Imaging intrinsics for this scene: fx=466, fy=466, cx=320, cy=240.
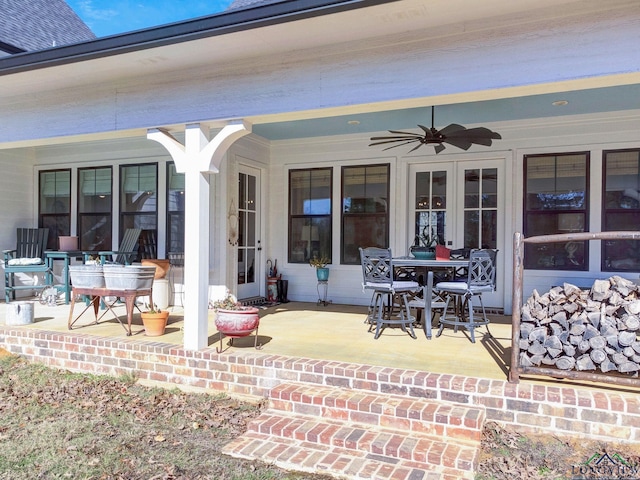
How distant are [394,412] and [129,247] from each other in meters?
5.07

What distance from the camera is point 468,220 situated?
6562mm

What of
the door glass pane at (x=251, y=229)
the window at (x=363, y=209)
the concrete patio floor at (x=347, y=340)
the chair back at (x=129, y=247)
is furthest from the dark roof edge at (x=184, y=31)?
the window at (x=363, y=209)

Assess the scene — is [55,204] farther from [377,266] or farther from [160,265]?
[377,266]

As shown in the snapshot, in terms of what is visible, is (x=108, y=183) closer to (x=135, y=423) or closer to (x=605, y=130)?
(x=135, y=423)

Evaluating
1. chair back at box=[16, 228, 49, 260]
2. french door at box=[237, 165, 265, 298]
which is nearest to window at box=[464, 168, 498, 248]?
french door at box=[237, 165, 265, 298]

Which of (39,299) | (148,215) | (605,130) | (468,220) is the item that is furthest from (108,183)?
(605,130)

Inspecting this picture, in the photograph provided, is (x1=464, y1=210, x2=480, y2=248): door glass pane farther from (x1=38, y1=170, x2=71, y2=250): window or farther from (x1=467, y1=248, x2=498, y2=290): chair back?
(x1=38, y1=170, x2=71, y2=250): window

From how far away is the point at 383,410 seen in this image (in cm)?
309

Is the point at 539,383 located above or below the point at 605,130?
below

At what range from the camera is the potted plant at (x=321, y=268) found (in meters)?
7.09

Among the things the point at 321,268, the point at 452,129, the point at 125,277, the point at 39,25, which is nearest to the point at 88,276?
the point at 125,277

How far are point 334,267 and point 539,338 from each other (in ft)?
13.5

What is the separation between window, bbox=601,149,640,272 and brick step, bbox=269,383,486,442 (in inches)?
155

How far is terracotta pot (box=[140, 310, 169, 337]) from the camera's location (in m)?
4.57
